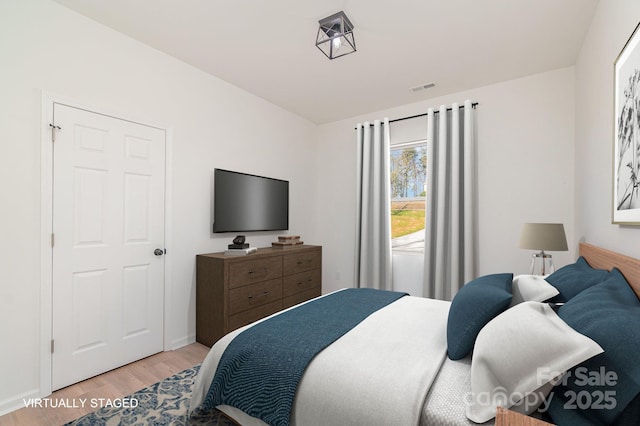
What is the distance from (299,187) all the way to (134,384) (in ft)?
9.66

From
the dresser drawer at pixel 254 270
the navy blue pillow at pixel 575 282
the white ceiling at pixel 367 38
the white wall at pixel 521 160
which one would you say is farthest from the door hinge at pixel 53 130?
the white wall at pixel 521 160

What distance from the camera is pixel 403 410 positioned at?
100 cm

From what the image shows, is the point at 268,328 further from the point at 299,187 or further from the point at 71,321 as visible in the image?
the point at 299,187

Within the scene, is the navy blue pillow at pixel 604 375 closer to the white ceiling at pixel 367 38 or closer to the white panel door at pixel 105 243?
the white ceiling at pixel 367 38

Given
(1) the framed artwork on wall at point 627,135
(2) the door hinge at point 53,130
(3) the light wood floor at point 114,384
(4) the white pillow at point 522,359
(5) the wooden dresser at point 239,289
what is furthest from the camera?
(5) the wooden dresser at point 239,289

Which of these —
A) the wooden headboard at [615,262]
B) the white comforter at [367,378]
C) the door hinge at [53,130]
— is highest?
the door hinge at [53,130]

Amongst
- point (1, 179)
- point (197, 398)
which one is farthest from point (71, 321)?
point (197, 398)

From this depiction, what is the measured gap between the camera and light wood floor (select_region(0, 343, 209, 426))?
1831 millimetres

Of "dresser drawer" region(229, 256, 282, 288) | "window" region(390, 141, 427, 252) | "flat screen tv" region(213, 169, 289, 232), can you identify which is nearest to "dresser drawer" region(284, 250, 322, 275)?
"dresser drawer" region(229, 256, 282, 288)

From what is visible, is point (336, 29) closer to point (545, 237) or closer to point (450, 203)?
point (450, 203)

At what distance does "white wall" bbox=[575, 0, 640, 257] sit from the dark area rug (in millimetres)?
2456

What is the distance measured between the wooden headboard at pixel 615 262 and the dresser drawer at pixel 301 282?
266 centimetres

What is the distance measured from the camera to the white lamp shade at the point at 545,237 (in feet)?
7.89

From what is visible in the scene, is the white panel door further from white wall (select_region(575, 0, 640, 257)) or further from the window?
white wall (select_region(575, 0, 640, 257))
